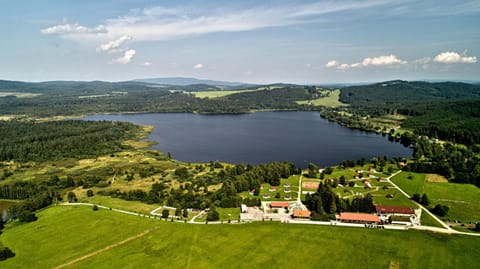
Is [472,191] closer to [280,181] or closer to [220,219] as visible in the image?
[280,181]

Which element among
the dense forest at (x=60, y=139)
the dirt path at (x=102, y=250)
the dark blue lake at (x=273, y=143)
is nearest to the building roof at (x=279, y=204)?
the dirt path at (x=102, y=250)

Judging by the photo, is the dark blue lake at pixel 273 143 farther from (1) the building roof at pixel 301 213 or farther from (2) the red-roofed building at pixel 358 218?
(2) the red-roofed building at pixel 358 218

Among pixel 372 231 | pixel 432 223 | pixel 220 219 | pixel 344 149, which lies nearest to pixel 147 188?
pixel 220 219

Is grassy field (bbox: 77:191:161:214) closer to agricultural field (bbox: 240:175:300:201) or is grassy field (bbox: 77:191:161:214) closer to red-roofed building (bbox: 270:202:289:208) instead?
agricultural field (bbox: 240:175:300:201)

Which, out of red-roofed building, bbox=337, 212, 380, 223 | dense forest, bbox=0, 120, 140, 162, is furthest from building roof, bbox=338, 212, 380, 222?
dense forest, bbox=0, 120, 140, 162

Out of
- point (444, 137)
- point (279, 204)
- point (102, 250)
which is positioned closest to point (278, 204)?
point (279, 204)

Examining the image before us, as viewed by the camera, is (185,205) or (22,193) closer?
(185,205)
